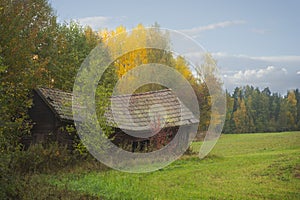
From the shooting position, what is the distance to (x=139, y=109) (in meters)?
20.2

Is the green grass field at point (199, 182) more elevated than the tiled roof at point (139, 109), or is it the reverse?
the tiled roof at point (139, 109)

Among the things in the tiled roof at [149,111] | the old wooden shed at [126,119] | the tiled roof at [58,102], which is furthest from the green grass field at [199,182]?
the tiled roof at [58,102]

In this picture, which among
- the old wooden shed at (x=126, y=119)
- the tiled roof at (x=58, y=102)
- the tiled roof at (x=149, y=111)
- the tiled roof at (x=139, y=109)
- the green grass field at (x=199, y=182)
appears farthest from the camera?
the tiled roof at (x=149, y=111)

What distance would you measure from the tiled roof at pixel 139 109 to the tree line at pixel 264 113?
3035cm

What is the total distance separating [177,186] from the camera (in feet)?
38.1

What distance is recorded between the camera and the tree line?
53.2 meters

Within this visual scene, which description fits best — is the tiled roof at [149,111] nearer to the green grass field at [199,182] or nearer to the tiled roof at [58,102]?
the tiled roof at [58,102]

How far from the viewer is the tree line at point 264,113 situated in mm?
53188

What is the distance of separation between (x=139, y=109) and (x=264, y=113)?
4406cm

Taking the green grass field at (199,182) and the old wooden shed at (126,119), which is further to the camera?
the old wooden shed at (126,119)

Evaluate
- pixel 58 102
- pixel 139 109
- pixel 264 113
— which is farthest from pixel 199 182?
pixel 264 113

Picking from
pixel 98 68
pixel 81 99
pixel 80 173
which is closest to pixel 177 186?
pixel 80 173

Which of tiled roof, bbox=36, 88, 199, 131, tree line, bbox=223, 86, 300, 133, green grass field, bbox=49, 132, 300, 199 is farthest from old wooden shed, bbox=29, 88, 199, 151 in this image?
tree line, bbox=223, 86, 300, 133

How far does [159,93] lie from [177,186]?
11.3 meters
